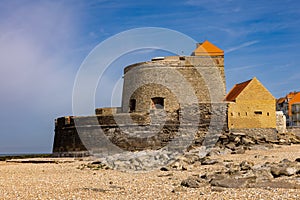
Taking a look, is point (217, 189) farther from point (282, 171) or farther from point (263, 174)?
point (282, 171)

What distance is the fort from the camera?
21281mm

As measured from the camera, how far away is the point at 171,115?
21547 mm

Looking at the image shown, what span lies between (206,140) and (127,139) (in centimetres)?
397

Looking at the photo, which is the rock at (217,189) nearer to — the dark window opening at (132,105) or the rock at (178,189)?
the rock at (178,189)

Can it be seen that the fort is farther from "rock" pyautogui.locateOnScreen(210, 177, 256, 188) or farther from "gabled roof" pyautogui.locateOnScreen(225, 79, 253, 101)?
"rock" pyautogui.locateOnScreen(210, 177, 256, 188)

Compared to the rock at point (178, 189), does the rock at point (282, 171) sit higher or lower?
higher

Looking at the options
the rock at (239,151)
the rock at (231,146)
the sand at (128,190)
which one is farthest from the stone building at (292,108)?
the sand at (128,190)

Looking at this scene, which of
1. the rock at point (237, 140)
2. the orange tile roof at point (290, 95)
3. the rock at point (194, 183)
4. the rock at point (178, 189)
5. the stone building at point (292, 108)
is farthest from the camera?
the orange tile roof at point (290, 95)

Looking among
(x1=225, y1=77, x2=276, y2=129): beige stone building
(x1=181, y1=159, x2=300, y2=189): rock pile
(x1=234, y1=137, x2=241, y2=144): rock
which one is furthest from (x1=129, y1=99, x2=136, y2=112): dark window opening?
(x1=181, y1=159, x2=300, y2=189): rock pile

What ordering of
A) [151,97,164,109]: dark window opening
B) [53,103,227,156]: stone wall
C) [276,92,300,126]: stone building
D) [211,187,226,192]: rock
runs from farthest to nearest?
[276,92,300,126]: stone building → [151,97,164,109]: dark window opening → [53,103,227,156]: stone wall → [211,187,226,192]: rock

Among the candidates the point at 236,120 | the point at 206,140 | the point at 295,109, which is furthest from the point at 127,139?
the point at 295,109

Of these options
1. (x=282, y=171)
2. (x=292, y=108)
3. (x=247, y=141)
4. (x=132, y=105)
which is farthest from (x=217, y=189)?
(x=292, y=108)

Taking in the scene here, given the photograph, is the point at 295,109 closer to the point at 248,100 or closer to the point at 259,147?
the point at 248,100

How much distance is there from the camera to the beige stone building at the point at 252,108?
2166 centimetres
